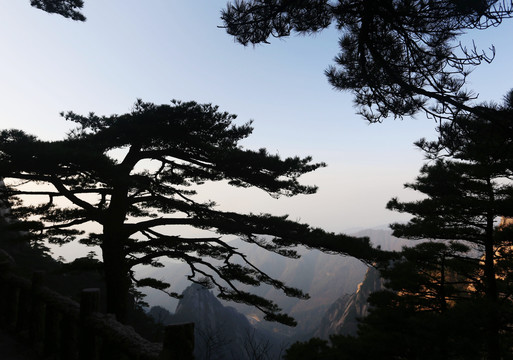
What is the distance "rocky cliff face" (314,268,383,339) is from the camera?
2500 inches

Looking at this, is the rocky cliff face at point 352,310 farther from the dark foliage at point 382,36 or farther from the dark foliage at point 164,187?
the dark foliage at point 382,36

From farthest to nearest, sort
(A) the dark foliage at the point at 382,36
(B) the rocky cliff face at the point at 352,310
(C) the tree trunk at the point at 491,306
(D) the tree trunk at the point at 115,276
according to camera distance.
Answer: (B) the rocky cliff face at the point at 352,310 → (D) the tree trunk at the point at 115,276 → (C) the tree trunk at the point at 491,306 → (A) the dark foliage at the point at 382,36

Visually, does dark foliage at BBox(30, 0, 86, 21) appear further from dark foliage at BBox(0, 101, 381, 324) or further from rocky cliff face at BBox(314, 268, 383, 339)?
rocky cliff face at BBox(314, 268, 383, 339)

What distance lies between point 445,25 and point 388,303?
9.59 metres

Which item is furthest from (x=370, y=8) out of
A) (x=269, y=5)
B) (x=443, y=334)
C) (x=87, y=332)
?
(x=443, y=334)

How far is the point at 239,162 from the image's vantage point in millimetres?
8148

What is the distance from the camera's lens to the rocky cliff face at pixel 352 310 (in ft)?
208

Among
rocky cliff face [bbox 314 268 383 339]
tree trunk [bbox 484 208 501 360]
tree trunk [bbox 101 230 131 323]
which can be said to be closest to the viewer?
tree trunk [bbox 484 208 501 360]

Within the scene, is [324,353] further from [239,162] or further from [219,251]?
[239,162]

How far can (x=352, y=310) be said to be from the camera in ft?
223

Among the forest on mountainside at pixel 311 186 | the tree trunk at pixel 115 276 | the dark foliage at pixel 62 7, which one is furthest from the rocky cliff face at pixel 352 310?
the dark foliage at pixel 62 7

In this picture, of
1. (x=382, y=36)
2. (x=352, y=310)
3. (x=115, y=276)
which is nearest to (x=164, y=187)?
(x=115, y=276)

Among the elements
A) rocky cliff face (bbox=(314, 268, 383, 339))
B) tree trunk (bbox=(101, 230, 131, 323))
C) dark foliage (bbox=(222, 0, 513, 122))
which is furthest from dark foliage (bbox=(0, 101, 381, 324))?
rocky cliff face (bbox=(314, 268, 383, 339))

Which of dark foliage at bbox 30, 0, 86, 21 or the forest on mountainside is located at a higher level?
dark foliage at bbox 30, 0, 86, 21
